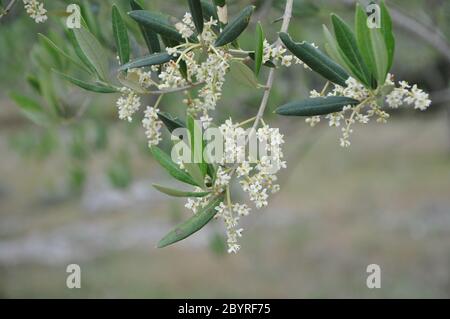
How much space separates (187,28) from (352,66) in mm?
262

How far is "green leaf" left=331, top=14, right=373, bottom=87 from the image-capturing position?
937 mm

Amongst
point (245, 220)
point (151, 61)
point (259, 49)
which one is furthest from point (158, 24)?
point (245, 220)

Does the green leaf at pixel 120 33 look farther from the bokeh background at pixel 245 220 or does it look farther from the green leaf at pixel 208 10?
the bokeh background at pixel 245 220

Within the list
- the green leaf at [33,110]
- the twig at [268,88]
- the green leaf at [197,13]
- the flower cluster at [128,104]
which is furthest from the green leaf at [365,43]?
the green leaf at [33,110]

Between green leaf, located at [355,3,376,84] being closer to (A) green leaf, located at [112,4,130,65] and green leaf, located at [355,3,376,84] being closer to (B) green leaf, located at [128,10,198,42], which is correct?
(B) green leaf, located at [128,10,198,42]

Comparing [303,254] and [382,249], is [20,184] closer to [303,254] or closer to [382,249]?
[303,254]

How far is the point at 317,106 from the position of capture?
0.97 metres

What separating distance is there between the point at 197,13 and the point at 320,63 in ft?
0.67

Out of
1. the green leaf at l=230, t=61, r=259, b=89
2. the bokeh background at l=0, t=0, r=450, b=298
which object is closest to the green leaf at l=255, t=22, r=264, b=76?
the green leaf at l=230, t=61, r=259, b=89

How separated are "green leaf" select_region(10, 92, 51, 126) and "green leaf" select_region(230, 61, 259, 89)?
80cm

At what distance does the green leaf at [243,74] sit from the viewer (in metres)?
1.00

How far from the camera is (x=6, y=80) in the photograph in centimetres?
301

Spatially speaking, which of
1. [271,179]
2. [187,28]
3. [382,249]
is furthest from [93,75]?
[382,249]

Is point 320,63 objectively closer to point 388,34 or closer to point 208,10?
point 388,34
